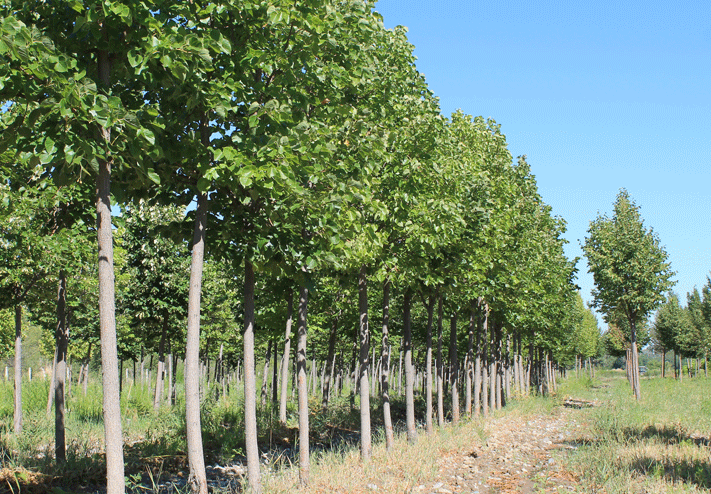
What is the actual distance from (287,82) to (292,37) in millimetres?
530

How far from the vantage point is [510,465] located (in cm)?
1118

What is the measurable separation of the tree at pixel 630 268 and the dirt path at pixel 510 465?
937 centimetres

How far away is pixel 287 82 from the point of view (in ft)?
21.5

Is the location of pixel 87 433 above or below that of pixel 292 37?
below

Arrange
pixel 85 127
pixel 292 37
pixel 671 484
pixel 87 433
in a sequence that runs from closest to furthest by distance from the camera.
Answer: pixel 85 127, pixel 292 37, pixel 671 484, pixel 87 433

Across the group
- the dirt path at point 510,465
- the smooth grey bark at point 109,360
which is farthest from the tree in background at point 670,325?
the smooth grey bark at point 109,360

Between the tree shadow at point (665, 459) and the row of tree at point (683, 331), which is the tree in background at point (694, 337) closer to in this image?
the row of tree at point (683, 331)

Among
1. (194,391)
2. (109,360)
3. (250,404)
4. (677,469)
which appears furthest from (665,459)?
(109,360)

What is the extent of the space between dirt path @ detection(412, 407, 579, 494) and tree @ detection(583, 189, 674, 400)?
937 centimetres

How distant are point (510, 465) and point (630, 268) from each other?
16122mm

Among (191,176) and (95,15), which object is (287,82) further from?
(95,15)

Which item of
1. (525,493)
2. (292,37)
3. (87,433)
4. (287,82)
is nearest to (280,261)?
(287,82)

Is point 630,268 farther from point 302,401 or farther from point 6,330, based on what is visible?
point 6,330

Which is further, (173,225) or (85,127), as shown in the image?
(173,225)
